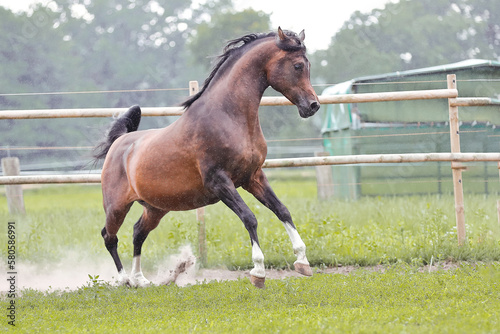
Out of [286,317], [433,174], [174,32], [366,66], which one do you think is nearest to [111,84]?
[174,32]

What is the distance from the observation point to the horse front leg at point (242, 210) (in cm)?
440

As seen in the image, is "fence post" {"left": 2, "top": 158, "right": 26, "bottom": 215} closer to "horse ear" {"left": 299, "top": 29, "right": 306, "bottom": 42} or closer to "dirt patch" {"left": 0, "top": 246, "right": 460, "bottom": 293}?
"dirt patch" {"left": 0, "top": 246, "right": 460, "bottom": 293}

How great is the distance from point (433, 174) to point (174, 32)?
35.3 metres


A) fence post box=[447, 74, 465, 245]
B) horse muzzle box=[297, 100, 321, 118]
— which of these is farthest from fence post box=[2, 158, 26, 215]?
fence post box=[447, 74, 465, 245]

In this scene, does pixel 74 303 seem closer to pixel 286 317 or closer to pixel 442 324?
pixel 286 317

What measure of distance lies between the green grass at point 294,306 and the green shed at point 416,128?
5425mm

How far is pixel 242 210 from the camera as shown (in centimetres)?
450

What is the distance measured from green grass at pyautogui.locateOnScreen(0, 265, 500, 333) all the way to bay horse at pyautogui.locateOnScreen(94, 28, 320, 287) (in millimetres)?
396

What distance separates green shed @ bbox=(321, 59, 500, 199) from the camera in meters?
10.6

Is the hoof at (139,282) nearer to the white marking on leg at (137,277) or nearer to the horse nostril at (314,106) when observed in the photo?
the white marking on leg at (137,277)

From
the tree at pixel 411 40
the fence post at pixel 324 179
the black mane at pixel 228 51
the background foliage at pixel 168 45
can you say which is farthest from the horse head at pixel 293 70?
the tree at pixel 411 40

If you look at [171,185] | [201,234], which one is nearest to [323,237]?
[201,234]

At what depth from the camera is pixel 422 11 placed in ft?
136

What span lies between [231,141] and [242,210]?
0.56 metres
